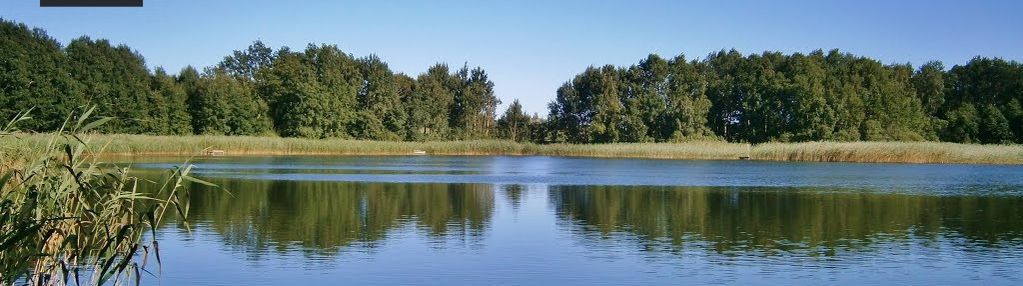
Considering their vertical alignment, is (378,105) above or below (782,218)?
above

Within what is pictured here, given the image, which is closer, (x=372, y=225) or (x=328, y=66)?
(x=372, y=225)

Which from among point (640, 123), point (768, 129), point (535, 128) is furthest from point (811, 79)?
point (535, 128)

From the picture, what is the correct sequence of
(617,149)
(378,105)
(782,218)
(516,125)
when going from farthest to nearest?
1. (516,125)
2. (378,105)
3. (617,149)
4. (782,218)

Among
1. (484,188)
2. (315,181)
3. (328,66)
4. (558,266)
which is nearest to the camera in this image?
(558,266)

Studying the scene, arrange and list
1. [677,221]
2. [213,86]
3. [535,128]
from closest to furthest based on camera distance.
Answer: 1. [677,221]
2. [213,86]
3. [535,128]

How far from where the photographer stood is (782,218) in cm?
1483

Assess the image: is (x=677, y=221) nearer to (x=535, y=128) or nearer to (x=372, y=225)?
(x=372, y=225)

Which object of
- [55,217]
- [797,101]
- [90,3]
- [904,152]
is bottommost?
[904,152]

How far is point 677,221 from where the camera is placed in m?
14.3

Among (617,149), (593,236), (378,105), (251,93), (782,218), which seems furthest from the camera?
(378,105)

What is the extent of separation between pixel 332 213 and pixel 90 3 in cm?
1040

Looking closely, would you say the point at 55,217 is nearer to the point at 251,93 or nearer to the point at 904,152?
the point at 904,152

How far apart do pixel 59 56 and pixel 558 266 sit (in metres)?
47.0

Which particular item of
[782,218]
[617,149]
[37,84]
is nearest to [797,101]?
[617,149]
